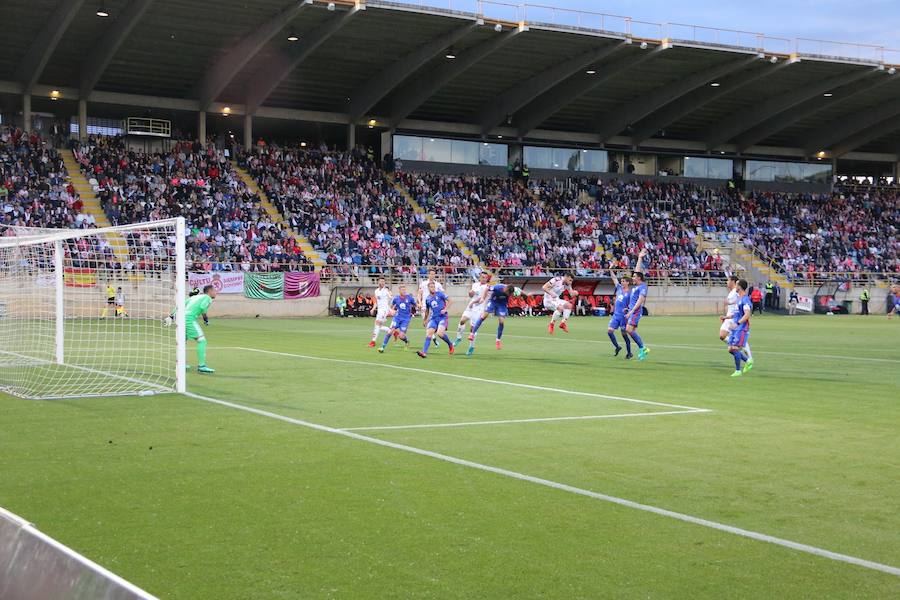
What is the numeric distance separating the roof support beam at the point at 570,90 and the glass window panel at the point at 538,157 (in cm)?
133

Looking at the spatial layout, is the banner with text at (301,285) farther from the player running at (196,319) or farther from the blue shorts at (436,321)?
the player running at (196,319)

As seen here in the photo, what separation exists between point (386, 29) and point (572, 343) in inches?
960

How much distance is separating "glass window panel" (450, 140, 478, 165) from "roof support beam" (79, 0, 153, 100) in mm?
21643

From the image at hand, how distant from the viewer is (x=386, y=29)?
4628 centimetres

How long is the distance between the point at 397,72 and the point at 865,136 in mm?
36112

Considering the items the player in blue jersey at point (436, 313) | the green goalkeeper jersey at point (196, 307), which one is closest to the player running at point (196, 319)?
the green goalkeeper jersey at point (196, 307)

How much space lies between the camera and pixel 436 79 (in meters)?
52.2

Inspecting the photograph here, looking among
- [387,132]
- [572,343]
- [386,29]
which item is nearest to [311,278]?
[386,29]

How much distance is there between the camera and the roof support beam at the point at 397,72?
46844 mm

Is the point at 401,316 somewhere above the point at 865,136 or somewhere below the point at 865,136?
below

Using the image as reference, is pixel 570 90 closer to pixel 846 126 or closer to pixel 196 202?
pixel 196 202

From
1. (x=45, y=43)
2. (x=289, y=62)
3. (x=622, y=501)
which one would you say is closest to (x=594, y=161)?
(x=289, y=62)

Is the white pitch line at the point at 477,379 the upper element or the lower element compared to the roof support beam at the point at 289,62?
lower

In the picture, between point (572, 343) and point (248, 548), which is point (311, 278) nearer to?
point (572, 343)
